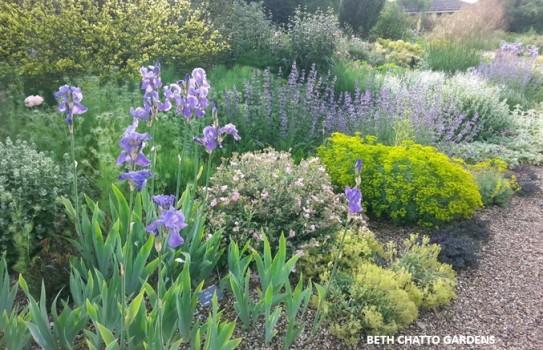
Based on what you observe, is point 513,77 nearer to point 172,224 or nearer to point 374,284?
point 374,284

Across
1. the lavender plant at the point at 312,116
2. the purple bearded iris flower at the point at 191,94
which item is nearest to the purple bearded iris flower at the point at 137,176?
the purple bearded iris flower at the point at 191,94

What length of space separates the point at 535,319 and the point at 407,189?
4.39 feet

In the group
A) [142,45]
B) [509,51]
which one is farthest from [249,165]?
[509,51]

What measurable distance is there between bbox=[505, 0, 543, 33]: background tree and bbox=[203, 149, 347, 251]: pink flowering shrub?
1012 inches

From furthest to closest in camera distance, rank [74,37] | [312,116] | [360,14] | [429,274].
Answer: [360,14] → [74,37] → [312,116] → [429,274]

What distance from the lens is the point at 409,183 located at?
3869 mm

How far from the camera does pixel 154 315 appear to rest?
1.89 meters

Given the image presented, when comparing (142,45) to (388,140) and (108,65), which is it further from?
(388,140)

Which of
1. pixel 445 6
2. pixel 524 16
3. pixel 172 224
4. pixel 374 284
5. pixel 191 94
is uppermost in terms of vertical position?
pixel 524 16

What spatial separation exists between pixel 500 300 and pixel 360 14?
14.0 meters

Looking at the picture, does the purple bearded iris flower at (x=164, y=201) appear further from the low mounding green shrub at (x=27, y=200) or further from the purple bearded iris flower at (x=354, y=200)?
the low mounding green shrub at (x=27, y=200)

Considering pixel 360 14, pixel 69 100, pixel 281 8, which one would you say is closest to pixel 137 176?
pixel 69 100

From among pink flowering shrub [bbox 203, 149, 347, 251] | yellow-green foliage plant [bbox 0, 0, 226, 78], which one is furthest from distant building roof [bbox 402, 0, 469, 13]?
pink flowering shrub [bbox 203, 149, 347, 251]

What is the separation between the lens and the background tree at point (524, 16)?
24.4 m
